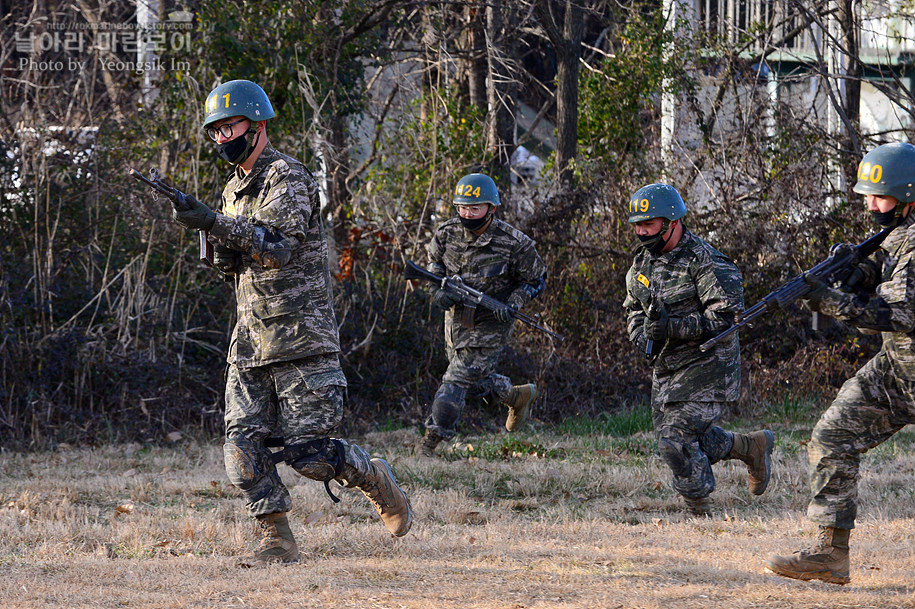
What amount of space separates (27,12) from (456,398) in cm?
1461

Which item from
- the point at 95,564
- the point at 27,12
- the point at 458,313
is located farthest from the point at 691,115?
the point at 27,12

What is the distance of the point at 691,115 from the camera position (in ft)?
42.0

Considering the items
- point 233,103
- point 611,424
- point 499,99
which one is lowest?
point 611,424

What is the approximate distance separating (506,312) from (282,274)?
3.33m

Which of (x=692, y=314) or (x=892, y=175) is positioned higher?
(x=892, y=175)

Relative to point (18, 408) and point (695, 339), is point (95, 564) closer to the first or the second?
point (695, 339)

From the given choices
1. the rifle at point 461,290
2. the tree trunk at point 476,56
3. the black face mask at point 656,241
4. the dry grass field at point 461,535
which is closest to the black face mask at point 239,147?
the dry grass field at point 461,535

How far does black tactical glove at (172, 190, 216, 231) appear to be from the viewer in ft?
16.1

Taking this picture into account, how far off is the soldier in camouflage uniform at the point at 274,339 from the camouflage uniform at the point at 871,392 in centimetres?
212

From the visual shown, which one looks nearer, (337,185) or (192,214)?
(192,214)

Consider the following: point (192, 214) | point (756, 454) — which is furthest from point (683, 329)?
point (192, 214)

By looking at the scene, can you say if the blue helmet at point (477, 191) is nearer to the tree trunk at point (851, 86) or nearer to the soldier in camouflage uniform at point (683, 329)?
the soldier in camouflage uniform at point (683, 329)

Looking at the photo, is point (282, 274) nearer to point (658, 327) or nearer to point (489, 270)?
point (658, 327)

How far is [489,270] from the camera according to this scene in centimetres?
870
